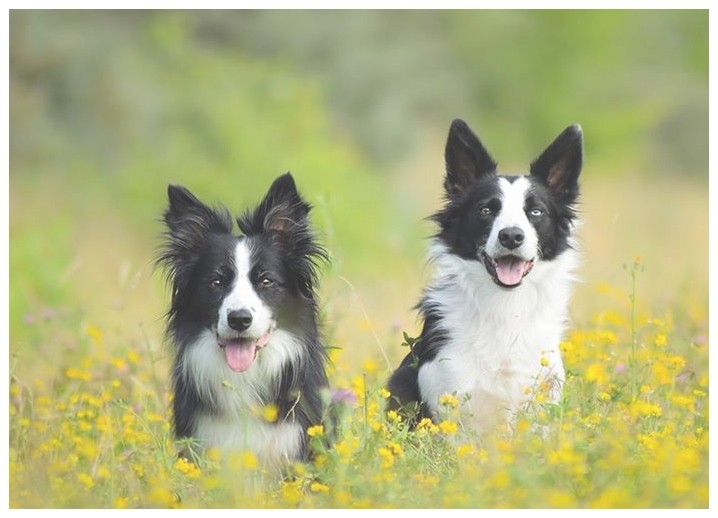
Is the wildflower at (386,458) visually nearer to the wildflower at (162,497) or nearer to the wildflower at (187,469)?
the wildflower at (187,469)

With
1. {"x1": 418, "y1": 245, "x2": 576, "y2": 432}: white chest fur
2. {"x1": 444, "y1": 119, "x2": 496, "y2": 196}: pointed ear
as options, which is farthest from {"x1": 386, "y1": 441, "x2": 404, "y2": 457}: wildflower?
{"x1": 444, "y1": 119, "x2": 496, "y2": 196}: pointed ear

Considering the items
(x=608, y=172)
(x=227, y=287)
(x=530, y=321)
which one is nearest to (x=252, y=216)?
(x=227, y=287)

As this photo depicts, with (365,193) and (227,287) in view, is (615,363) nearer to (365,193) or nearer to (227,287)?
(227,287)

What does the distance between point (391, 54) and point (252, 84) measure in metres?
7.70

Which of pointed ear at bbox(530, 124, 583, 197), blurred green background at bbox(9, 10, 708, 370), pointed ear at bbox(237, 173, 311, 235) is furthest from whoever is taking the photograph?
blurred green background at bbox(9, 10, 708, 370)

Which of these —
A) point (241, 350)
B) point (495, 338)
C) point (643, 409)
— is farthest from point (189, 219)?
point (643, 409)

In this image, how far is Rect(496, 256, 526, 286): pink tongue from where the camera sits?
19.8 feet

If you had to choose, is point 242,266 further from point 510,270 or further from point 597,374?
point 597,374

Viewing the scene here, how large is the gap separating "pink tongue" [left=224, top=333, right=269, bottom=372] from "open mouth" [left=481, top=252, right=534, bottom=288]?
129 centimetres

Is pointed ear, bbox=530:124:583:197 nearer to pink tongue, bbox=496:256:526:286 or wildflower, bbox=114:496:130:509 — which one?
pink tongue, bbox=496:256:526:286

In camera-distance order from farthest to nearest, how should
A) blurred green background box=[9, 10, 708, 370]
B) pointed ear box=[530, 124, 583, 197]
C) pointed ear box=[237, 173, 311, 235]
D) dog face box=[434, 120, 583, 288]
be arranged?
blurred green background box=[9, 10, 708, 370]
pointed ear box=[530, 124, 583, 197]
dog face box=[434, 120, 583, 288]
pointed ear box=[237, 173, 311, 235]

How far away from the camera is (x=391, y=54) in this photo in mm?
25234

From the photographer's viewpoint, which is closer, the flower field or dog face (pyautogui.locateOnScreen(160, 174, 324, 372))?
the flower field

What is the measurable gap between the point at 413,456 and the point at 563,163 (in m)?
2.04
